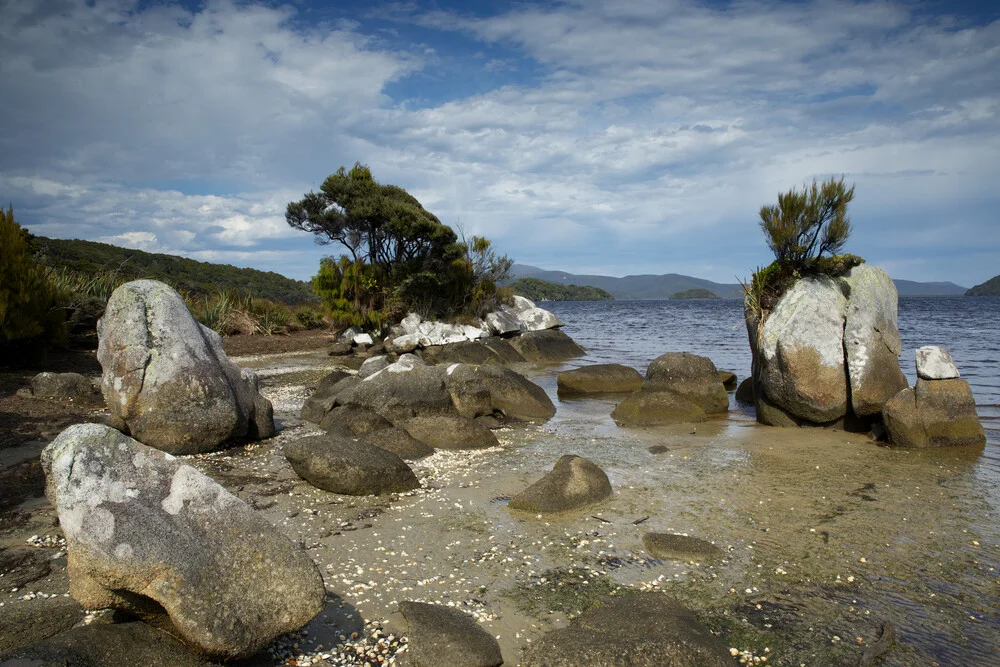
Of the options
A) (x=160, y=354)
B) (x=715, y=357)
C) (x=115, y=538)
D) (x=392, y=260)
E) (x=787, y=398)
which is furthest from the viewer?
(x=392, y=260)

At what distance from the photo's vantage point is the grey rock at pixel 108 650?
3.80m

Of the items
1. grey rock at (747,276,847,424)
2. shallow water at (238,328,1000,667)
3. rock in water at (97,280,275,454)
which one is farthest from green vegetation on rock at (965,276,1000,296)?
rock in water at (97,280,275,454)

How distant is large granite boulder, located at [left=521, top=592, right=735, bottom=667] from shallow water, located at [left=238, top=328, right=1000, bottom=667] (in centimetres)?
39

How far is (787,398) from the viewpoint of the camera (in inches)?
545

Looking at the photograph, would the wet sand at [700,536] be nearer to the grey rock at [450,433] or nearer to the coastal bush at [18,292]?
the grey rock at [450,433]

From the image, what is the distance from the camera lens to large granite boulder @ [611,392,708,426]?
1444 cm

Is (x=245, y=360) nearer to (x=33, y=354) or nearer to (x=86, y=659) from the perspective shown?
(x=33, y=354)

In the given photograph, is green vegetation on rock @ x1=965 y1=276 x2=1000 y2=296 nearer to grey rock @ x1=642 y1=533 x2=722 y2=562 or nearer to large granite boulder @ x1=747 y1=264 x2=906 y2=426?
large granite boulder @ x1=747 y1=264 x2=906 y2=426

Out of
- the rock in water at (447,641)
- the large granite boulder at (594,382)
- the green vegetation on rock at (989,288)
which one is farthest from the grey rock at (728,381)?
the green vegetation on rock at (989,288)

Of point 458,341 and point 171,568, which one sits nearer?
point 171,568

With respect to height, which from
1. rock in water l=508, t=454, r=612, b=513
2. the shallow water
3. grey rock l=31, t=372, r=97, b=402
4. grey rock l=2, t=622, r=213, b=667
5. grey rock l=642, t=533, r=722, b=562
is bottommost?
the shallow water

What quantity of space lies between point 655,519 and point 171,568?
5611 millimetres

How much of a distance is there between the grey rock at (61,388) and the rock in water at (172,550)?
9754 millimetres

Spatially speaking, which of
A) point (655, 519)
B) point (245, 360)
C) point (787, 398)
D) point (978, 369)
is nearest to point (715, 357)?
point (978, 369)
